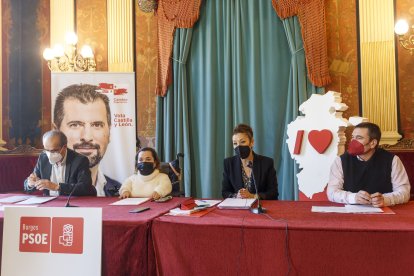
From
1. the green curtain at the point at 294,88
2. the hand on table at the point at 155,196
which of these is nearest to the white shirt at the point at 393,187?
the hand on table at the point at 155,196

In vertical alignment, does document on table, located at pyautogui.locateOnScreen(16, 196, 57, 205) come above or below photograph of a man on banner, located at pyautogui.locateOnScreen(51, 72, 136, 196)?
below

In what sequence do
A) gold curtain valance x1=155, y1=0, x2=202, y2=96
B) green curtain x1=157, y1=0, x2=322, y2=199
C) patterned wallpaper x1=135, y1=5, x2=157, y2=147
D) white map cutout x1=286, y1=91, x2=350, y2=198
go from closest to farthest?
1. white map cutout x1=286, y1=91, x2=350, y2=198
2. green curtain x1=157, y1=0, x2=322, y2=199
3. gold curtain valance x1=155, y1=0, x2=202, y2=96
4. patterned wallpaper x1=135, y1=5, x2=157, y2=147

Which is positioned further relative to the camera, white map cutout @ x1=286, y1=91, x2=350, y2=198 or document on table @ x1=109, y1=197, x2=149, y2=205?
white map cutout @ x1=286, y1=91, x2=350, y2=198

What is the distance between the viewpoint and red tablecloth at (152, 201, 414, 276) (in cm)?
181

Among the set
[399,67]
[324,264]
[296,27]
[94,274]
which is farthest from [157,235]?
[399,67]

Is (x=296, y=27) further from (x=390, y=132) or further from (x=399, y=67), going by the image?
(x=390, y=132)

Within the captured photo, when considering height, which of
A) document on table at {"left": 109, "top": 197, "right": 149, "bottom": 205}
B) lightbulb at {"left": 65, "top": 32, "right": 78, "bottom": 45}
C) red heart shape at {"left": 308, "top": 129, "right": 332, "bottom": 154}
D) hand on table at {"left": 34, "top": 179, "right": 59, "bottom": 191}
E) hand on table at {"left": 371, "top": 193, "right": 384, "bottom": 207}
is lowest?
document on table at {"left": 109, "top": 197, "right": 149, "bottom": 205}

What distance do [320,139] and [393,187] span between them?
1.35m

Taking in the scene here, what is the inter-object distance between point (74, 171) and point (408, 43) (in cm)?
364

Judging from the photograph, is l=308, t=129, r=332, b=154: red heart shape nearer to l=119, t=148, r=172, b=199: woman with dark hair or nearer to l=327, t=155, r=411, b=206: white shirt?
l=327, t=155, r=411, b=206: white shirt

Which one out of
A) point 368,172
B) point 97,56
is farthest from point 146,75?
point 368,172

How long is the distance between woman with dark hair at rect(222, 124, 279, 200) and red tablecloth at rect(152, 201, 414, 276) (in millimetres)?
942

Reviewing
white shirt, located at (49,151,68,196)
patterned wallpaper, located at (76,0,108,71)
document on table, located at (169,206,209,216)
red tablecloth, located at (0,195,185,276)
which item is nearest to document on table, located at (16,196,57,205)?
white shirt, located at (49,151,68,196)

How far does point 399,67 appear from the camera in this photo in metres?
4.41
